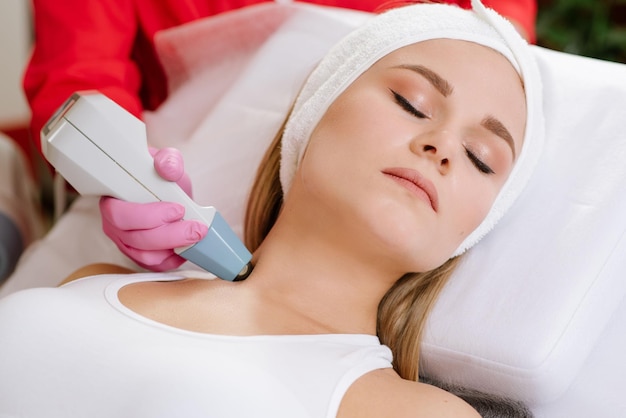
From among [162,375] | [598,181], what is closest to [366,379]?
[162,375]

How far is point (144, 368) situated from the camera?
3.27 ft

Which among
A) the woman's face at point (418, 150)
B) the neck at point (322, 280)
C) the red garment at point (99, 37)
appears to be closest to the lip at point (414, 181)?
the woman's face at point (418, 150)

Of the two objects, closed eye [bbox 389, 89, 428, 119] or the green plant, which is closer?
closed eye [bbox 389, 89, 428, 119]

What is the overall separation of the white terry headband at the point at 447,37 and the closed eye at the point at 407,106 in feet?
0.32

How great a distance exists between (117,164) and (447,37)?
0.53 meters

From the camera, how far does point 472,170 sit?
1.17 meters

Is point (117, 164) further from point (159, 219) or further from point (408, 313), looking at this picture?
point (408, 313)

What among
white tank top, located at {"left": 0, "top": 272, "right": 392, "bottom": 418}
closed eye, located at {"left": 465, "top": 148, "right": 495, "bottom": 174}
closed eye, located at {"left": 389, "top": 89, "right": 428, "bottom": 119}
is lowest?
white tank top, located at {"left": 0, "top": 272, "right": 392, "bottom": 418}

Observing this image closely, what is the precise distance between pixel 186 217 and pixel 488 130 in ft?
1.50

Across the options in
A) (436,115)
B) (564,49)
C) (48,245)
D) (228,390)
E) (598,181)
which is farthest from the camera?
(564,49)

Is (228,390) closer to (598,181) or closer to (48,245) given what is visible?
(598,181)

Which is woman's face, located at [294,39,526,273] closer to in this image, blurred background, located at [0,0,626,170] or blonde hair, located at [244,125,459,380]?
blonde hair, located at [244,125,459,380]

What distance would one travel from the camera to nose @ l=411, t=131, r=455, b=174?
1.11 m

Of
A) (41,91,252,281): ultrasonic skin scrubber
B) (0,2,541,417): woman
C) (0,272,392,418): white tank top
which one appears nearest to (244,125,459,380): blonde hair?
(0,2,541,417): woman
